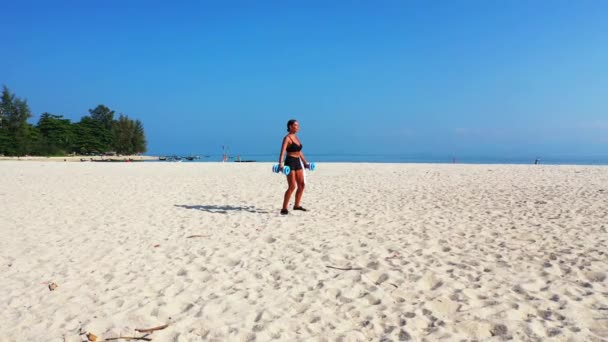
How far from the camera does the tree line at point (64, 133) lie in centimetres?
6975

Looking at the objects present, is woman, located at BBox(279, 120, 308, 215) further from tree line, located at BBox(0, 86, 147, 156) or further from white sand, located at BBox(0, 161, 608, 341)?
tree line, located at BBox(0, 86, 147, 156)

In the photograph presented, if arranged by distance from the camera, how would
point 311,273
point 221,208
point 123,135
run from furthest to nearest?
point 123,135 < point 221,208 < point 311,273

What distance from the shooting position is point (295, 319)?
3.37 meters

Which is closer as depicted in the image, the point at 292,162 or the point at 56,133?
the point at 292,162

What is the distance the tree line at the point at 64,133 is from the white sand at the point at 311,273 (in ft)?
250

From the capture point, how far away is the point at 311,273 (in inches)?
178

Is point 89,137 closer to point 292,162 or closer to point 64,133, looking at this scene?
point 64,133

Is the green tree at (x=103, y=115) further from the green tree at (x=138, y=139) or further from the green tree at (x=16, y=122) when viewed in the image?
the green tree at (x=16, y=122)

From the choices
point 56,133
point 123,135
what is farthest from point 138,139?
point 56,133

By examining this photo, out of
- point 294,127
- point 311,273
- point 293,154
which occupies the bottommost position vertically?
point 311,273

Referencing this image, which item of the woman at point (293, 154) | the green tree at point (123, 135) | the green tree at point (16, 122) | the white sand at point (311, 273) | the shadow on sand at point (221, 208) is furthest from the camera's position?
the green tree at point (123, 135)

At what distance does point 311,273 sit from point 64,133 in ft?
305

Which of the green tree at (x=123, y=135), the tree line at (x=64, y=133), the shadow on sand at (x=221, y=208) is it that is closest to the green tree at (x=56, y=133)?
the tree line at (x=64, y=133)

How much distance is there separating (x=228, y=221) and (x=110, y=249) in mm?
2468
